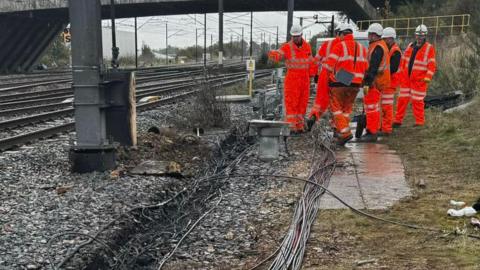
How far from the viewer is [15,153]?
26.2 feet

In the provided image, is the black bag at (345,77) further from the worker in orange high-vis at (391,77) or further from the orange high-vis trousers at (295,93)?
the worker in orange high-vis at (391,77)

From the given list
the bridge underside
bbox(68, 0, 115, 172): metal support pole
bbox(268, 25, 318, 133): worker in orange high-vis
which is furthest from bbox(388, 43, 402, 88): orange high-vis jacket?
the bridge underside

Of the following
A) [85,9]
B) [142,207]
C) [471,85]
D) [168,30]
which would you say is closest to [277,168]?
[142,207]

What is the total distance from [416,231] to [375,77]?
4.42 m

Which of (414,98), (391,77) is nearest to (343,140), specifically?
(391,77)

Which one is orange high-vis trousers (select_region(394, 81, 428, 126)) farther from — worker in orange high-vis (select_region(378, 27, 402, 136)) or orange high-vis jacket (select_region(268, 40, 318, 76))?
orange high-vis jacket (select_region(268, 40, 318, 76))

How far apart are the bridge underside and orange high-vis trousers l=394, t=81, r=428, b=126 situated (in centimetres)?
2866

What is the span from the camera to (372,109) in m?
8.38

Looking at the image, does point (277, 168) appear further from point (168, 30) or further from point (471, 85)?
point (168, 30)

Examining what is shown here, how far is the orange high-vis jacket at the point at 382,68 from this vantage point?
809 cm

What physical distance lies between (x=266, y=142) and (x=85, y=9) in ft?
10.3

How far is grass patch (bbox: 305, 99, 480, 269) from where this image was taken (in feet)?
11.9

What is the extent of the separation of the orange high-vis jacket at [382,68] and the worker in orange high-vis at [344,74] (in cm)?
52

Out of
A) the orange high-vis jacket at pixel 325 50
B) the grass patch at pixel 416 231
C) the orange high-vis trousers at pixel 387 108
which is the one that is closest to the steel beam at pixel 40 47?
the orange high-vis jacket at pixel 325 50
